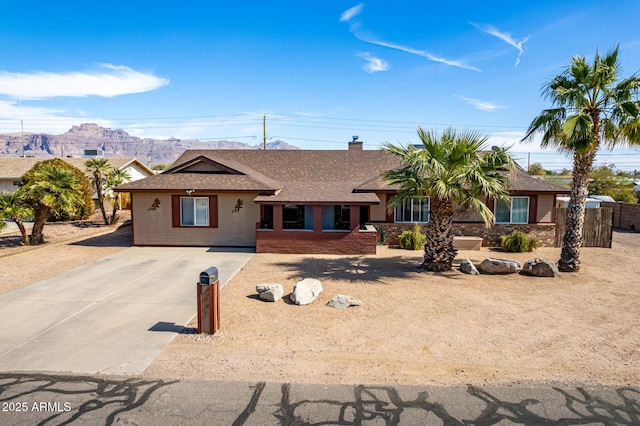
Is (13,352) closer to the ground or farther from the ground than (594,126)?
closer to the ground

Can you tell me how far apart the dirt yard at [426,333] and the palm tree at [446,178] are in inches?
52.7

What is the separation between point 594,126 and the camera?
536 inches

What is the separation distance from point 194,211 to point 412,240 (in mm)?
10382

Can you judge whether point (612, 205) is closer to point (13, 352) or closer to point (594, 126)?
point (594, 126)

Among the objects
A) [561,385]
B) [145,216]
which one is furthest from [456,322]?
[145,216]

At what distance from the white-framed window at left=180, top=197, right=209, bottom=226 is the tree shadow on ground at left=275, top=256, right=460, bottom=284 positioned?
17.8 feet

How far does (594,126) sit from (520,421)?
1206 cm

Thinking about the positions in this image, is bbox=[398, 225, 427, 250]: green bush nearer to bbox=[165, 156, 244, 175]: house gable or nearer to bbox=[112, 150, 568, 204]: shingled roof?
bbox=[112, 150, 568, 204]: shingled roof

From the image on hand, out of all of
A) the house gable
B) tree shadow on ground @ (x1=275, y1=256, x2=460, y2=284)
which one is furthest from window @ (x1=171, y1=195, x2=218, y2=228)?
tree shadow on ground @ (x1=275, y1=256, x2=460, y2=284)

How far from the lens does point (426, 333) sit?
8602mm

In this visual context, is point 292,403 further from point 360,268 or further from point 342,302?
point 360,268

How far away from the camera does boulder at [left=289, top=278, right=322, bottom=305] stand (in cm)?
1038

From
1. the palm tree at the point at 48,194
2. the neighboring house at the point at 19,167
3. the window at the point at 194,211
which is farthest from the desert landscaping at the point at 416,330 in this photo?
the neighboring house at the point at 19,167

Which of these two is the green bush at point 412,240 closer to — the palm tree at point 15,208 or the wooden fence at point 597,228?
the wooden fence at point 597,228
